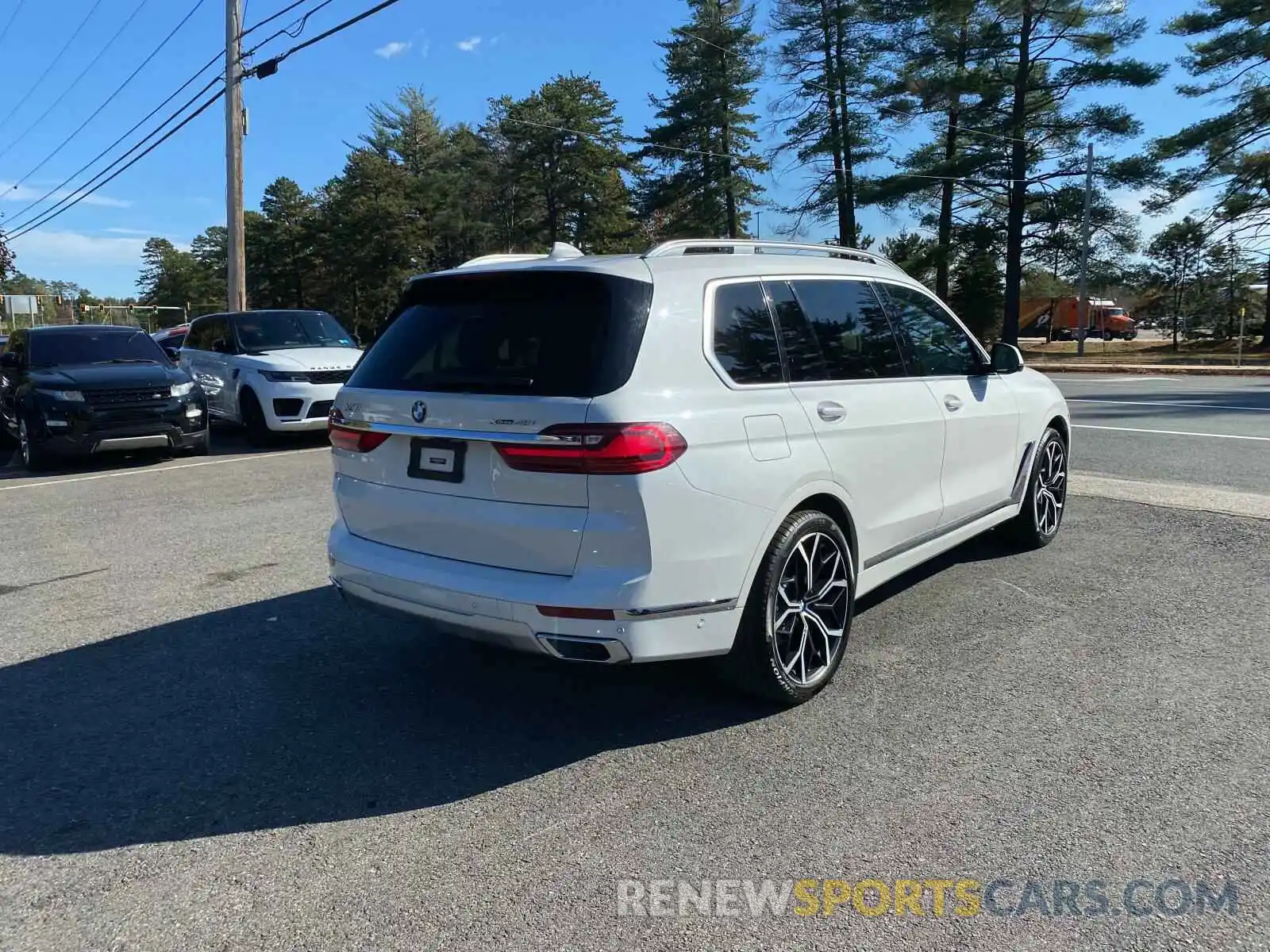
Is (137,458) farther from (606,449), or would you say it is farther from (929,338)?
(606,449)

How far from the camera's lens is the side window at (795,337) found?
4.10 m

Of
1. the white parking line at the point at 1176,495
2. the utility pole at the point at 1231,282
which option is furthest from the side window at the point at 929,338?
the utility pole at the point at 1231,282

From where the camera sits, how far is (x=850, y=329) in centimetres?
455

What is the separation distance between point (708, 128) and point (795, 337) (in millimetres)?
44416

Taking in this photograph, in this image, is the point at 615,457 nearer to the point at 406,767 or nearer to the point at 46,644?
the point at 406,767

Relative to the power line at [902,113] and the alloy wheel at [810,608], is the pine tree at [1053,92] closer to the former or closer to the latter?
the power line at [902,113]

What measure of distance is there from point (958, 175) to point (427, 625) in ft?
126

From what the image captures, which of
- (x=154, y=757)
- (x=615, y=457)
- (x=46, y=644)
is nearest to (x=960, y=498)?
(x=615, y=457)

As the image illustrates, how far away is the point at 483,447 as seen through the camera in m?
3.53

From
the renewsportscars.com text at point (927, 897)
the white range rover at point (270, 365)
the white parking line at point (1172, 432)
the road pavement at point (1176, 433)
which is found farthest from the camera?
the white range rover at point (270, 365)

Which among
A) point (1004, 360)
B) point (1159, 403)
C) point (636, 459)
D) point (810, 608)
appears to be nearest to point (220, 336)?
point (1004, 360)

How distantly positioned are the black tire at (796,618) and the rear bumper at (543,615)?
0.46ft

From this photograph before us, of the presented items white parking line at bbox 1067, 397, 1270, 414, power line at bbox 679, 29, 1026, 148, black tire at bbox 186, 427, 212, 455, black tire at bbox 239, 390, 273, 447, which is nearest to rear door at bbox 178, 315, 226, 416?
black tire at bbox 239, 390, 273, 447

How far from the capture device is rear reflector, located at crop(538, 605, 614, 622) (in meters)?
3.32
